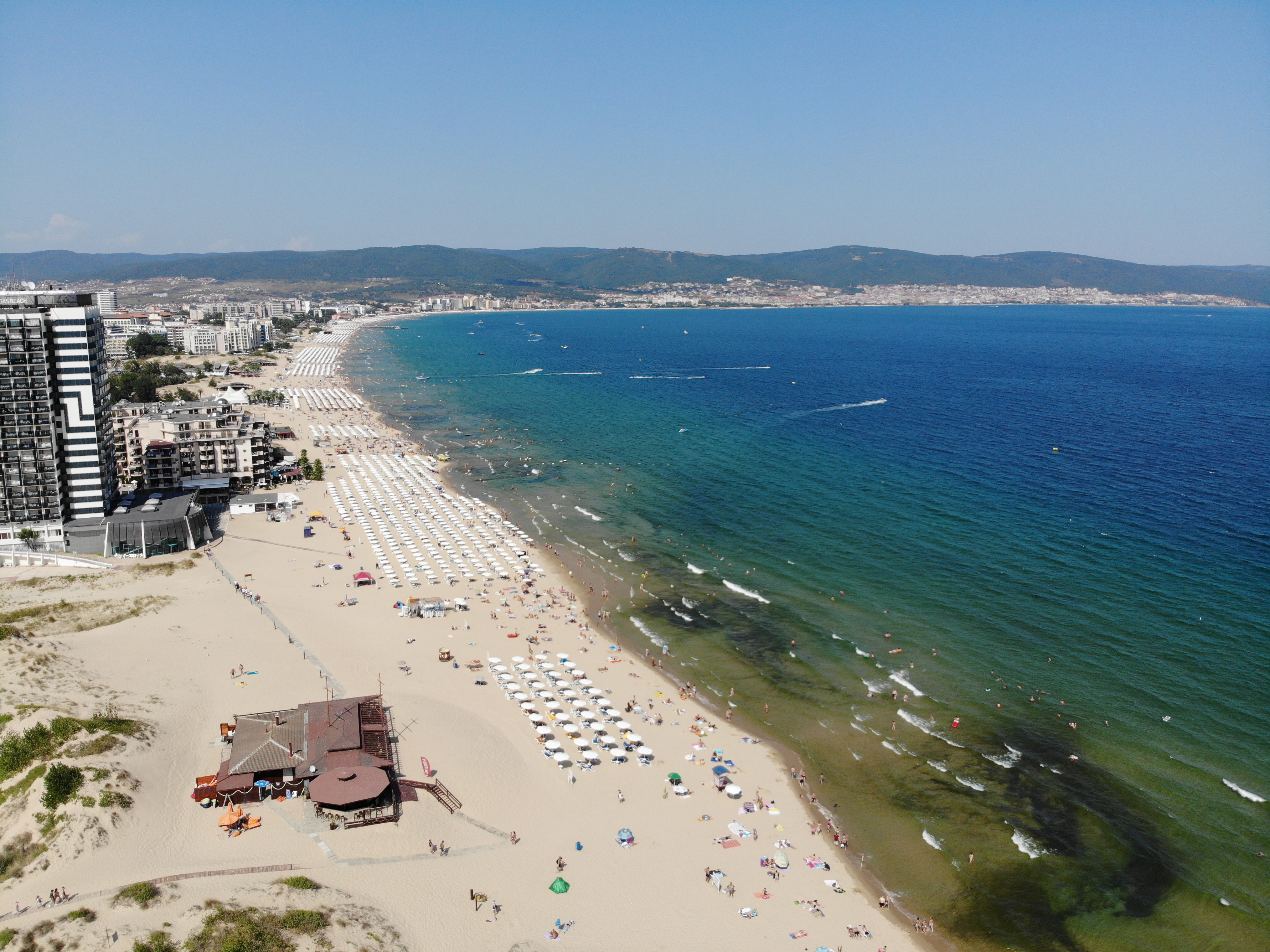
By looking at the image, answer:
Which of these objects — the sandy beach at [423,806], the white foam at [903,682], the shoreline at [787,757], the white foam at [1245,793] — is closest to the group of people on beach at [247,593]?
the sandy beach at [423,806]

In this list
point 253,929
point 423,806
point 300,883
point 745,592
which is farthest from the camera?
point 745,592

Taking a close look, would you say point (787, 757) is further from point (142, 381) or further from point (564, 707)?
point (142, 381)

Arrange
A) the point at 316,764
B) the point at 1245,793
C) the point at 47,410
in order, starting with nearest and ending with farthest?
the point at 316,764 < the point at 1245,793 < the point at 47,410

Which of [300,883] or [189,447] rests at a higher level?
[189,447]

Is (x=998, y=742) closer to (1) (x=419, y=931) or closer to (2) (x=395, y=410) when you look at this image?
(1) (x=419, y=931)

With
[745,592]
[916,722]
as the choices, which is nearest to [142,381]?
[745,592]

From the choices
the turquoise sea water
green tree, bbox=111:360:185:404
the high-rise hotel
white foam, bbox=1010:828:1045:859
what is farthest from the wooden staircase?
green tree, bbox=111:360:185:404
